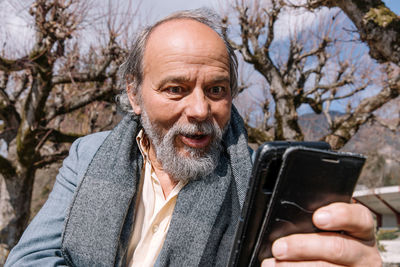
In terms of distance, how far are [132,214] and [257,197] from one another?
0.92 m

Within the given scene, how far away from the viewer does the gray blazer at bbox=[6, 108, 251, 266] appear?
4.90 feet

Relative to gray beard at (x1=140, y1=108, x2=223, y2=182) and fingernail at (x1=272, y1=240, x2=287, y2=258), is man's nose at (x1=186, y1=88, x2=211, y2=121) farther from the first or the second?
fingernail at (x1=272, y1=240, x2=287, y2=258)

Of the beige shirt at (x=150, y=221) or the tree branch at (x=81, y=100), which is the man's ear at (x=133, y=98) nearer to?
the beige shirt at (x=150, y=221)

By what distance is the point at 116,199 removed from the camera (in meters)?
1.60

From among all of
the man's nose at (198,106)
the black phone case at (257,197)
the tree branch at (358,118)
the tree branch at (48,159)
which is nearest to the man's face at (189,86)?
the man's nose at (198,106)

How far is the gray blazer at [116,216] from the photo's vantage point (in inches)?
58.8

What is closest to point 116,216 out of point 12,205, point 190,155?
point 190,155

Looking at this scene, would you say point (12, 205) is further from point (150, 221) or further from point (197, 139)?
point (197, 139)

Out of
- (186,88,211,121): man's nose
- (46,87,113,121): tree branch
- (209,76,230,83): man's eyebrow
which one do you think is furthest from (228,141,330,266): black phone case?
(46,87,113,121): tree branch

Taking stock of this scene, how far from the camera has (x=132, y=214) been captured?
164cm

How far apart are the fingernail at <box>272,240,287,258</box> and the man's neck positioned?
0.96 metres

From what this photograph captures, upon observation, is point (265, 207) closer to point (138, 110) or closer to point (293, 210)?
point (293, 210)

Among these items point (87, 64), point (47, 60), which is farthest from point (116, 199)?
point (87, 64)

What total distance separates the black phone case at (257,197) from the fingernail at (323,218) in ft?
0.50
